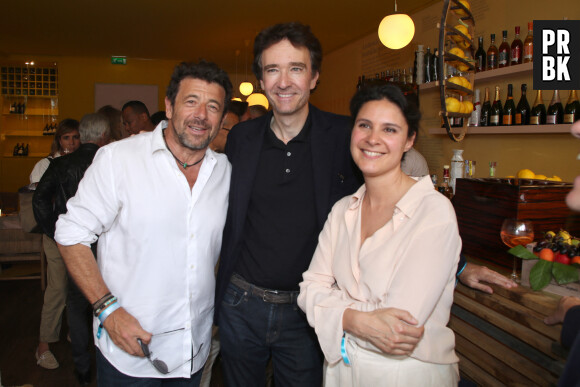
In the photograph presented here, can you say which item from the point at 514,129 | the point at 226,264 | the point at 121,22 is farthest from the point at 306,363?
the point at 121,22

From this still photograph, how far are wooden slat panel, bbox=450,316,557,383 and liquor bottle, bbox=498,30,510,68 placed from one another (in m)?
3.02

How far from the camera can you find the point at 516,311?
1493mm

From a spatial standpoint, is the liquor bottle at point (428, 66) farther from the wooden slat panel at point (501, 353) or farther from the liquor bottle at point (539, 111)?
the wooden slat panel at point (501, 353)

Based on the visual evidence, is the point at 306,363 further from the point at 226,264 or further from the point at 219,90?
the point at 219,90

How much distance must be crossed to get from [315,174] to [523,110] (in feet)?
9.63

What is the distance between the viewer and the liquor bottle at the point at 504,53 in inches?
157

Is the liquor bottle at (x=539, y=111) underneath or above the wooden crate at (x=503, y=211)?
above

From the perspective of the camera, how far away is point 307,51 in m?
1.94

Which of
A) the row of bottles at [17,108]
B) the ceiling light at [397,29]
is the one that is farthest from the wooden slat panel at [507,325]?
the row of bottles at [17,108]

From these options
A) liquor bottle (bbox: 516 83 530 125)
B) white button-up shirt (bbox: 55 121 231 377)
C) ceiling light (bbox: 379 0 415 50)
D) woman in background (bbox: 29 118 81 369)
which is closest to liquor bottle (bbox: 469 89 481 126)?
liquor bottle (bbox: 516 83 530 125)

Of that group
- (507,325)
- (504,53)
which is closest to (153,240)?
(507,325)

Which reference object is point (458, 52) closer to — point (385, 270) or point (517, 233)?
point (517, 233)

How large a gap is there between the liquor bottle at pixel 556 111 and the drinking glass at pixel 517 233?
7.34 ft

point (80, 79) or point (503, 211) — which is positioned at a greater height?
point (80, 79)
